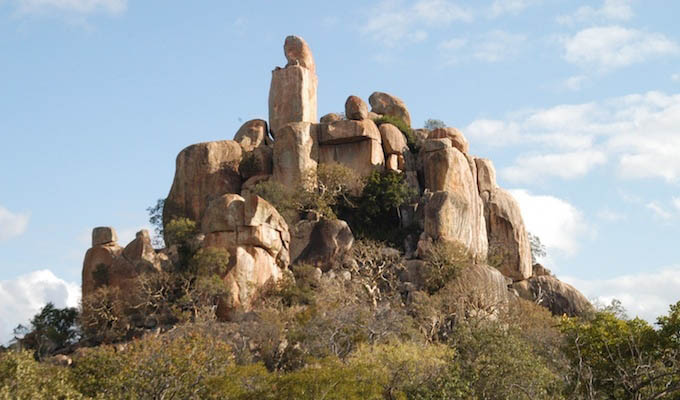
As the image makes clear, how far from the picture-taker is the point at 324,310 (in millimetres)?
42156

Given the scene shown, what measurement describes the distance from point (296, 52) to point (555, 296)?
73.4 feet

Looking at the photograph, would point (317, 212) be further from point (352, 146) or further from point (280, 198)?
point (352, 146)

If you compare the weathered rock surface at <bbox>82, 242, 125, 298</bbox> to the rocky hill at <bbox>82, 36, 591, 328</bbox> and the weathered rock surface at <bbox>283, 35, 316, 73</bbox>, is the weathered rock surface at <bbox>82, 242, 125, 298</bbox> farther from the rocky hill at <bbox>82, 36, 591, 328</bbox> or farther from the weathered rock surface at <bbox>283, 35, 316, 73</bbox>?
the weathered rock surface at <bbox>283, 35, 316, 73</bbox>

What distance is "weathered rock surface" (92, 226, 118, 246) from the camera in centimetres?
4794

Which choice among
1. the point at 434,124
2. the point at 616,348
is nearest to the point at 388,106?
the point at 434,124

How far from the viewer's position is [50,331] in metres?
45.3

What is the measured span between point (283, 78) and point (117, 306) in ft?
72.6

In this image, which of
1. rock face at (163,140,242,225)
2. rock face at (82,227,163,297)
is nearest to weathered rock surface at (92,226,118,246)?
rock face at (82,227,163,297)

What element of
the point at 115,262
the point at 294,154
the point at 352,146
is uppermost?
the point at 352,146

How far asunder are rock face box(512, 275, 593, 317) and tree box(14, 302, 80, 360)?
2266cm

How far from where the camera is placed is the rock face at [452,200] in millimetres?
51781

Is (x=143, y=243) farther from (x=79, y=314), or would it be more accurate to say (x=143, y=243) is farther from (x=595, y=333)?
(x=595, y=333)

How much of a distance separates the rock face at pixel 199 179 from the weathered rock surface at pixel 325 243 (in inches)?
291

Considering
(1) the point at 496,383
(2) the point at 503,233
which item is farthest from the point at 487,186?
(1) the point at 496,383
